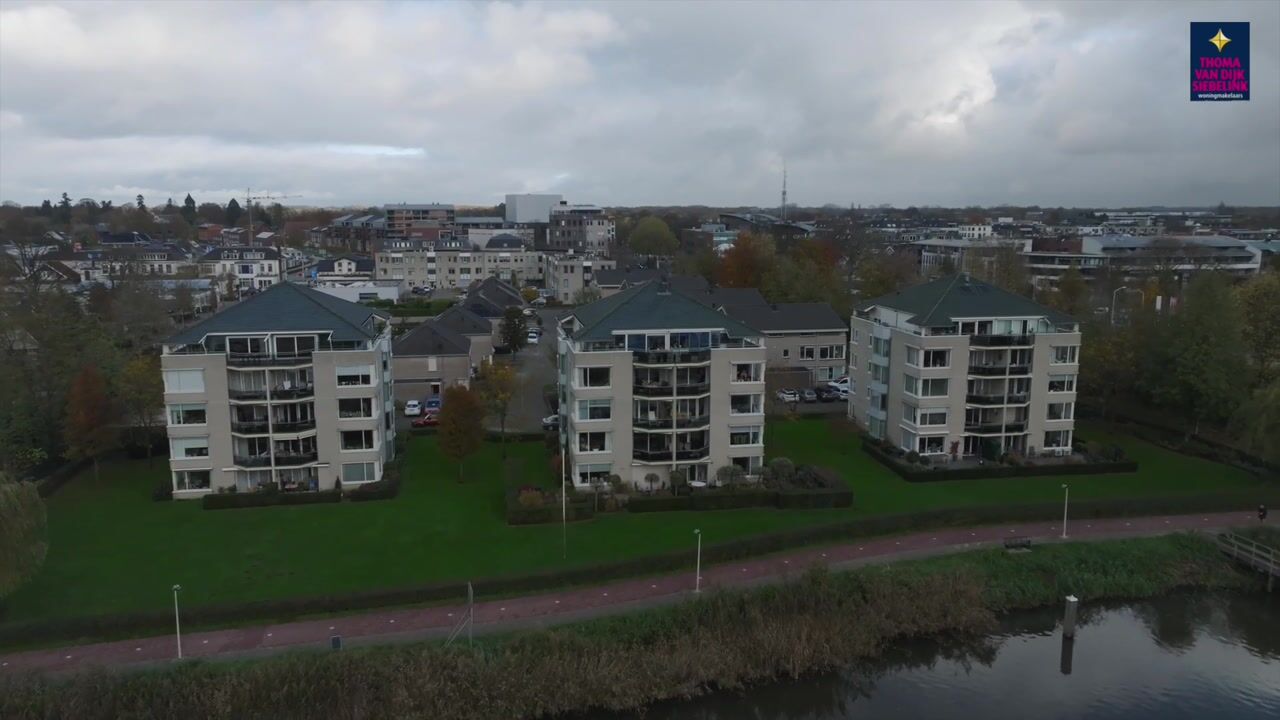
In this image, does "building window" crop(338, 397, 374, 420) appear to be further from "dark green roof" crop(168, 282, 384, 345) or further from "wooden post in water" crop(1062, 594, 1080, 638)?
"wooden post in water" crop(1062, 594, 1080, 638)

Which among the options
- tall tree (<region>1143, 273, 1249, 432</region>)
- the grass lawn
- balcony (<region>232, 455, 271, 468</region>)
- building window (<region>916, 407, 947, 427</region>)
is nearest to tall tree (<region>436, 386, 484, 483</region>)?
the grass lawn

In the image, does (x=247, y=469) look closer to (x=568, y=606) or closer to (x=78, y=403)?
(x=78, y=403)

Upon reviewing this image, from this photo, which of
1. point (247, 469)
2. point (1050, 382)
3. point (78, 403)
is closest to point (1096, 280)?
point (1050, 382)

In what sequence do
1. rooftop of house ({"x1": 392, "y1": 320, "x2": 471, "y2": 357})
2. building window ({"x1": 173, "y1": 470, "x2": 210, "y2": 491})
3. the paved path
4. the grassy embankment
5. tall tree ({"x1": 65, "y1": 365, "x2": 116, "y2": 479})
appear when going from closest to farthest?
the grassy embankment → the paved path → building window ({"x1": 173, "y1": 470, "x2": 210, "y2": 491}) → tall tree ({"x1": 65, "y1": 365, "x2": 116, "y2": 479}) → rooftop of house ({"x1": 392, "y1": 320, "x2": 471, "y2": 357})

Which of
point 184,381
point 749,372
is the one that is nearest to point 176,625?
point 184,381

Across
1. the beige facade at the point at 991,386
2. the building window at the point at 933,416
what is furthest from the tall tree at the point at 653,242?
the building window at the point at 933,416

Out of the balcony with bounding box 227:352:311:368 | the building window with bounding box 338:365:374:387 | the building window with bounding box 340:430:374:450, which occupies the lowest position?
the building window with bounding box 340:430:374:450

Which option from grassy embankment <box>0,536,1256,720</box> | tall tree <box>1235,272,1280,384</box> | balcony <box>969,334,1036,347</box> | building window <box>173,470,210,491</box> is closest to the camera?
grassy embankment <box>0,536,1256,720</box>

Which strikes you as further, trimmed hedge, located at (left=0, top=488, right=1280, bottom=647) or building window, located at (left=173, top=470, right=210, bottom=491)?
building window, located at (left=173, top=470, right=210, bottom=491)
